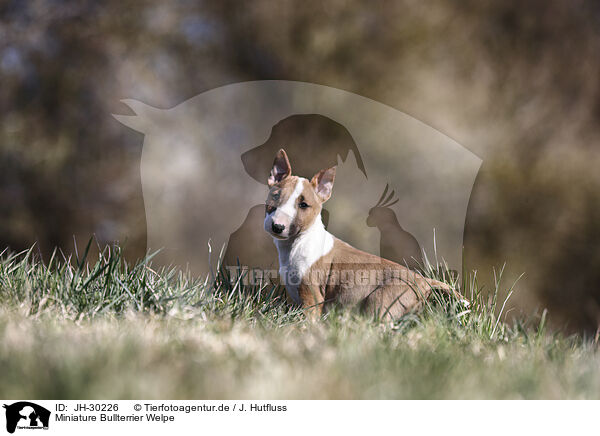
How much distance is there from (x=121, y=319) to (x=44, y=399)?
1.75ft

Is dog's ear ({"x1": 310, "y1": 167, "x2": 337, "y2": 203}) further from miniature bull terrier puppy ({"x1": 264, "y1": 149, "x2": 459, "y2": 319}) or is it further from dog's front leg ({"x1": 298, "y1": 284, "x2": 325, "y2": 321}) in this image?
dog's front leg ({"x1": 298, "y1": 284, "x2": 325, "y2": 321})

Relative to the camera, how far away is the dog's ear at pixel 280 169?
192cm

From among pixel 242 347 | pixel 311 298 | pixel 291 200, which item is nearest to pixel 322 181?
pixel 291 200

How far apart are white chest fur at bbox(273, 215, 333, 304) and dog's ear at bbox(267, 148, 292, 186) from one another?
0.64 ft

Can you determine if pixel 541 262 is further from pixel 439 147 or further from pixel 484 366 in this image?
pixel 484 366

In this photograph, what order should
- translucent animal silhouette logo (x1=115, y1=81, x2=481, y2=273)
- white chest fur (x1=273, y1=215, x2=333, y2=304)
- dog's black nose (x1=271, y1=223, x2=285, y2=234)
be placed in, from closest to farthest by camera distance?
1. dog's black nose (x1=271, y1=223, x2=285, y2=234)
2. white chest fur (x1=273, y1=215, x2=333, y2=304)
3. translucent animal silhouette logo (x1=115, y1=81, x2=481, y2=273)

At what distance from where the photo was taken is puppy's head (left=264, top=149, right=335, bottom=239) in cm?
183

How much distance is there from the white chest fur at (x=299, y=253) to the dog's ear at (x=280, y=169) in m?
0.19

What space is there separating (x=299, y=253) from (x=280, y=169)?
0.30m

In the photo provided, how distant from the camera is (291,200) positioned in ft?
6.09
